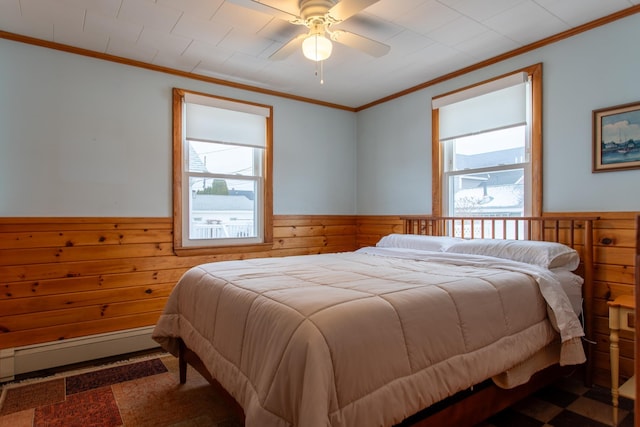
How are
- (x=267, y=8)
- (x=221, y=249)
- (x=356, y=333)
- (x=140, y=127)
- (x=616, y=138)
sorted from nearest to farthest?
1. (x=356, y=333)
2. (x=267, y=8)
3. (x=616, y=138)
4. (x=140, y=127)
5. (x=221, y=249)

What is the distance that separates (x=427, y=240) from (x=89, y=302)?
2813 mm

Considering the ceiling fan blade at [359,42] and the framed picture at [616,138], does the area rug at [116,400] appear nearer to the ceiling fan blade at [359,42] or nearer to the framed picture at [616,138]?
the ceiling fan blade at [359,42]

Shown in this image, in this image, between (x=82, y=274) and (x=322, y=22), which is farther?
(x=82, y=274)

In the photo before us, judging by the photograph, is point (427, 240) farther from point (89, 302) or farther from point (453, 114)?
point (89, 302)

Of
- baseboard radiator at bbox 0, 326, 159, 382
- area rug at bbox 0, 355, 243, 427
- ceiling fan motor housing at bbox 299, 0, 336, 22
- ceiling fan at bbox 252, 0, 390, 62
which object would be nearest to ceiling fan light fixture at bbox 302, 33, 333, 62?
ceiling fan at bbox 252, 0, 390, 62

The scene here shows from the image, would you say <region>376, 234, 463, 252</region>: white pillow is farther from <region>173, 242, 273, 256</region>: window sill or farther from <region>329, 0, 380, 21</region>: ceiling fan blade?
<region>329, 0, 380, 21</region>: ceiling fan blade

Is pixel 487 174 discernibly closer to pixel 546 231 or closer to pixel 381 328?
pixel 546 231

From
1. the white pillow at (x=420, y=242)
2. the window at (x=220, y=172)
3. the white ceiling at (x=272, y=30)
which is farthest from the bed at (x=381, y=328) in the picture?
the white ceiling at (x=272, y=30)

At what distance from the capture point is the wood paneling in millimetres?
2396

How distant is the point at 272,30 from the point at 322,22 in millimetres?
569

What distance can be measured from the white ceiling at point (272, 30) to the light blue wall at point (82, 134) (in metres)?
0.19

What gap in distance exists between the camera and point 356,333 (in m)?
1.27

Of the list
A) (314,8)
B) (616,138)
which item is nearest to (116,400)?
(314,8)

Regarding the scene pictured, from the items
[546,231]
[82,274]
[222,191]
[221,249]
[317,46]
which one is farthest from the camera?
[222,191]
